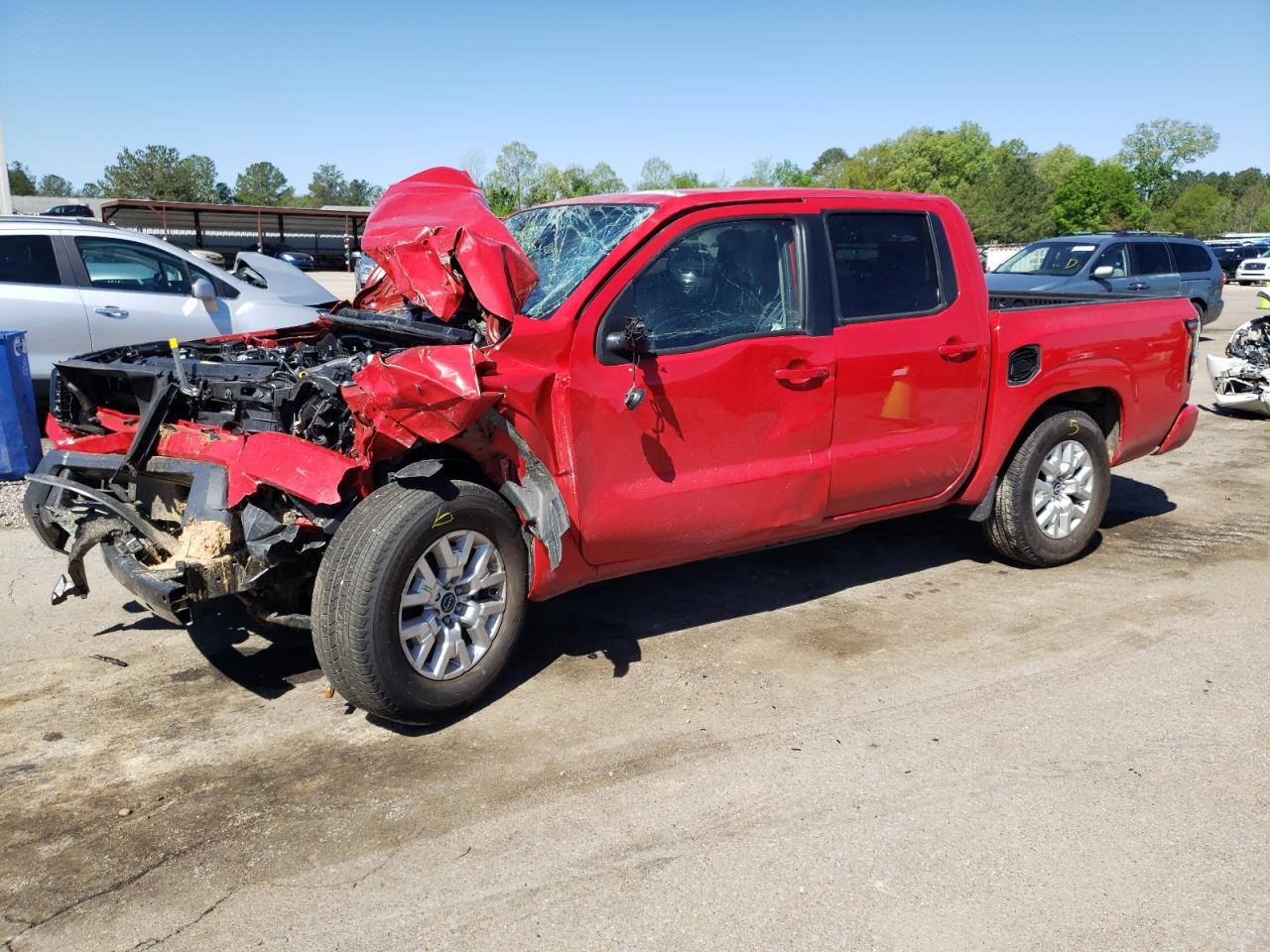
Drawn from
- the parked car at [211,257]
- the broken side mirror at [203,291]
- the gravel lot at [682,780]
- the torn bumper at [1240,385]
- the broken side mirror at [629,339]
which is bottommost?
the gravel lot at [682,780]

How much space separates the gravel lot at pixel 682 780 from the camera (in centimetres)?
280

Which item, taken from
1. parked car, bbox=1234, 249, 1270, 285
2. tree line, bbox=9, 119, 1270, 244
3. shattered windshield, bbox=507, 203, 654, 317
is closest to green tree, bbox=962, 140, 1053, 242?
tree line, bbox=9, 119, 1270, 244

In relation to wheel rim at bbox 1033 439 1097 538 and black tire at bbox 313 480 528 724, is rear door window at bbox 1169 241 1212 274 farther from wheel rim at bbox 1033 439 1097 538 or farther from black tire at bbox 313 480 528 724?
black tire at bbox 313 480 528 724

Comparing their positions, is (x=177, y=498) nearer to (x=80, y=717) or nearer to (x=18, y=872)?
(x=80, y=717)

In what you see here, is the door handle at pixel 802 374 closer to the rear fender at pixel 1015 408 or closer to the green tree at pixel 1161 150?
the rear fender at pixel 1015 408

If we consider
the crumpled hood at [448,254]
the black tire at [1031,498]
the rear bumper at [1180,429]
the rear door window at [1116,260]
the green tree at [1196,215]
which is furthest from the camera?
the green tree at [1196,215]

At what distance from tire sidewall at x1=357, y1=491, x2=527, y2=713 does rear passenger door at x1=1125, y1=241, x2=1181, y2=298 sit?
42.8 feet

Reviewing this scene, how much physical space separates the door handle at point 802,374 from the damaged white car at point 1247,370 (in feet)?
26.7

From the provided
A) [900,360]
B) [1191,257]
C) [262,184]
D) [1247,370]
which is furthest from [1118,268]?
[262,184]

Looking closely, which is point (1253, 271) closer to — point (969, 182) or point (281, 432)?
point (281, 432)

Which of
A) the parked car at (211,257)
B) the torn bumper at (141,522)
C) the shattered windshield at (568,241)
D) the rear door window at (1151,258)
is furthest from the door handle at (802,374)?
the rear door window at (1151,258)

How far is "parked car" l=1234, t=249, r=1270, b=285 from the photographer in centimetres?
3688

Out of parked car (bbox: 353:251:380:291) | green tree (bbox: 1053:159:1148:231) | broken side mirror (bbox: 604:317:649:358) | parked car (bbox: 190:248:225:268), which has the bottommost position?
broken side mirror (bbox: 604:317:649:358)

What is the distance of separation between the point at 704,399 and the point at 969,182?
10631 cm
